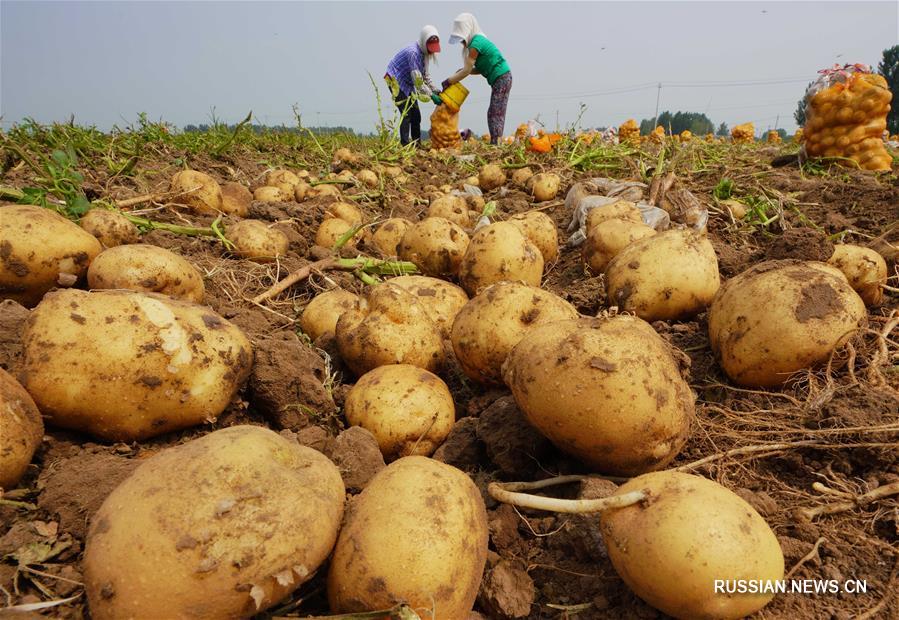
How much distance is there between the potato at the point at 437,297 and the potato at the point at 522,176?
297 centimetres

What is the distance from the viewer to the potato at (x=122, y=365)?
1.65 meters

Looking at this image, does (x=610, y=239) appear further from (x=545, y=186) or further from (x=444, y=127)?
(x=444, y=127)

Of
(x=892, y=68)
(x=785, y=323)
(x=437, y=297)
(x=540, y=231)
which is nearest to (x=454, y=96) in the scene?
(x=540, y=231)

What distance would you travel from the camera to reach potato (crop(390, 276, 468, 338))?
2.74m

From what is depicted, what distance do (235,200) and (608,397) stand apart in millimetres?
3903

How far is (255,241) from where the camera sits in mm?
3422

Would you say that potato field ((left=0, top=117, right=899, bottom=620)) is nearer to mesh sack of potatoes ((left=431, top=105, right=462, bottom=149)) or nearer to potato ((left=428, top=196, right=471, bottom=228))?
potato ((left=428, top=196, right=471, bottom=228))

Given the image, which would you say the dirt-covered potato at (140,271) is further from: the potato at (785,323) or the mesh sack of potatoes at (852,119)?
the mesh sack of potatoes at (852,119)

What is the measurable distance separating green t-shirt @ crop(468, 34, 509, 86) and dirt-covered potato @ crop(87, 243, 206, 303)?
9.86 metres

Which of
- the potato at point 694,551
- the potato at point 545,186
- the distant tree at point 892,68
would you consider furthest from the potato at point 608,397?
the distant tree at point 892,68

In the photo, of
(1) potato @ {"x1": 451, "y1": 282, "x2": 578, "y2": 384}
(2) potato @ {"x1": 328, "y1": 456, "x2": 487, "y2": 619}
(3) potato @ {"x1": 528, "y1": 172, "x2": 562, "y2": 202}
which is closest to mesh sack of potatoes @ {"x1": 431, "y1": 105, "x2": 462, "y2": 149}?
(3) potato @ {"x1": 528, "y1": 172, "x2": 562, "y2": 202}

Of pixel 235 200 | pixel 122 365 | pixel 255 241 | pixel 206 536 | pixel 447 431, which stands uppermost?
pixel 235 200

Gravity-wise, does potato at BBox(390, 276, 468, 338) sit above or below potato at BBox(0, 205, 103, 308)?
below

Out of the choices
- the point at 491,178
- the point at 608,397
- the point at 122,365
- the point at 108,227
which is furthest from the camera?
the point at 491,178
